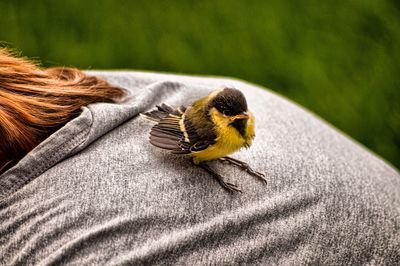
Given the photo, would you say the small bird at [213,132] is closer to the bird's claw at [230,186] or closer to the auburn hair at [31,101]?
the bird's claw at [230,186]

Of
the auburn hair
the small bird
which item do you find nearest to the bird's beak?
the small bird

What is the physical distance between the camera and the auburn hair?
4.32 feet

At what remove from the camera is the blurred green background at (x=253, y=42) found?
10.5 ft

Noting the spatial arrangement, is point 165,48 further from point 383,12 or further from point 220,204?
point 220,204

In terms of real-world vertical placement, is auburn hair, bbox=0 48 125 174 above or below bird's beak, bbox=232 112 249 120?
below

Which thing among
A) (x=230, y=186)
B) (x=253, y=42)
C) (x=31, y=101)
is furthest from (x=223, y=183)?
(x=253, y=42)

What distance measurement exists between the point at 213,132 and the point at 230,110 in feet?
0.23

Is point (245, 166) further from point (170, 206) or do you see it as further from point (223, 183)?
point (170, 206)

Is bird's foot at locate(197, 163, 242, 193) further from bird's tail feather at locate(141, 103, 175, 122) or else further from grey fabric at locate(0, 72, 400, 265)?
bird's tail feather at locate(141, 103, 175, 122)

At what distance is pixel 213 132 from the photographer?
4.35 feet

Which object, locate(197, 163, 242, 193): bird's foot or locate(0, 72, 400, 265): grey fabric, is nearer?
locate(0, 72, 400, 265): grey fabric

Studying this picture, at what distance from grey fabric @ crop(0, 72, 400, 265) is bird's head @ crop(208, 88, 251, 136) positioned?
112mm

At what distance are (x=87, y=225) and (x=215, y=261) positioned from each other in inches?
11.8

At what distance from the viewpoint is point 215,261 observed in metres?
1.19
